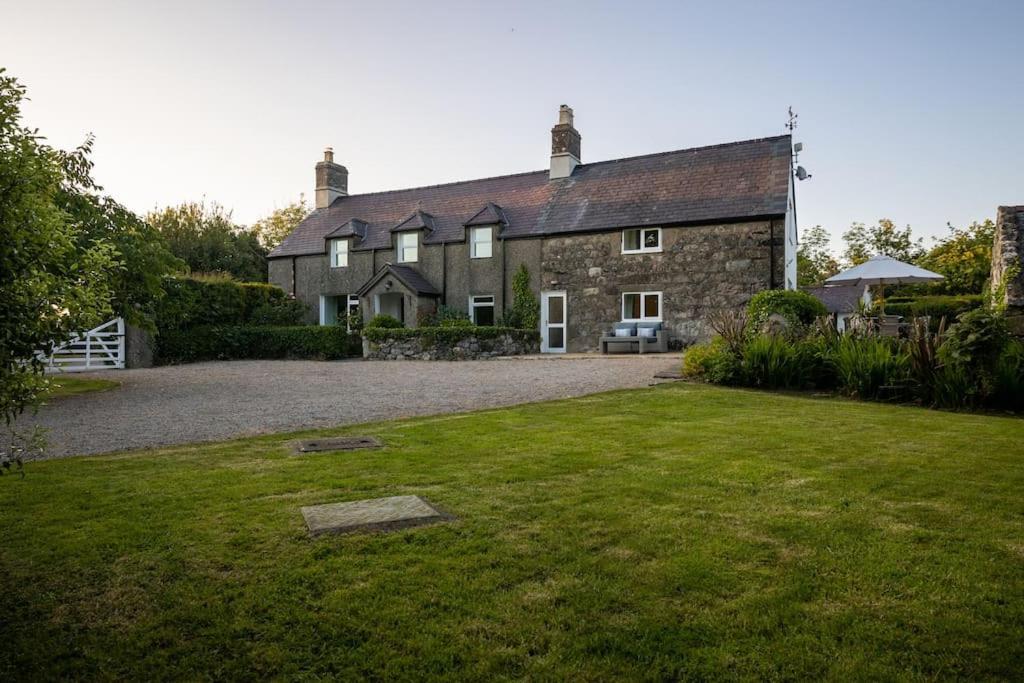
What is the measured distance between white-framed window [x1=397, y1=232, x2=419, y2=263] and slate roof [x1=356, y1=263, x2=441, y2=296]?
1.95 ft

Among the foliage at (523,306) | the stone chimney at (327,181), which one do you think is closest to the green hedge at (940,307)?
the foliage at (523,306)

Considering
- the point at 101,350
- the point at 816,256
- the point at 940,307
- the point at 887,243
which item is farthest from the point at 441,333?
the point at 816,256

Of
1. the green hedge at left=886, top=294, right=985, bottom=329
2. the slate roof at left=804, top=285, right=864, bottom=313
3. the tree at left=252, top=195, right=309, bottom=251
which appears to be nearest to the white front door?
the green hedge at left=886, top=294, right=985, bottom=329

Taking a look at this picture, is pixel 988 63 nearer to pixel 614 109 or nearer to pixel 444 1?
pixel 614 109

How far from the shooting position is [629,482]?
4.42m

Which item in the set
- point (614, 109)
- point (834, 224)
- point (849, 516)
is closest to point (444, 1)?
point (614, 109)

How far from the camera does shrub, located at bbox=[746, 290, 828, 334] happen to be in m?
12.8

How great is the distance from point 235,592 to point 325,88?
15443 mm

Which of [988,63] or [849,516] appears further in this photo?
[988,63]

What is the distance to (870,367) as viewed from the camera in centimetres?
939

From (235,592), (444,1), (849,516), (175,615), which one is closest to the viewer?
(175,615)

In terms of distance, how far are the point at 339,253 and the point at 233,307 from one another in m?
6.49

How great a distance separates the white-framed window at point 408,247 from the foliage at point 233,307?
16.6ft

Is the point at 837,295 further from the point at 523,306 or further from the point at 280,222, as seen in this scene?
the point at 280,222
